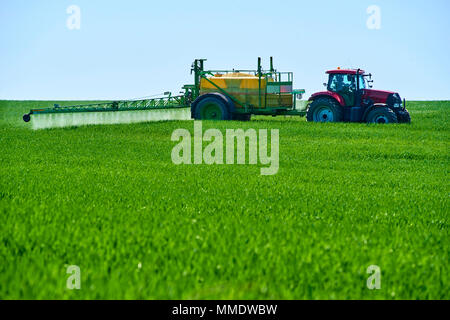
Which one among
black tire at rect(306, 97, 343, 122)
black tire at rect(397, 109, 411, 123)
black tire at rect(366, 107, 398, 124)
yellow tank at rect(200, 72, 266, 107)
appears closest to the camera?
black tire at rect(366, 107, 398, 124)

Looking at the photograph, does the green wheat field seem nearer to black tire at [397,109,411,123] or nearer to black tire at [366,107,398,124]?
black tire at [366,107,398,124]

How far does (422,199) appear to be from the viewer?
953cm

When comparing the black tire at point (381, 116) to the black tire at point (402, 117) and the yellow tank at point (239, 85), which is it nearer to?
the black tire at point (402, 117)

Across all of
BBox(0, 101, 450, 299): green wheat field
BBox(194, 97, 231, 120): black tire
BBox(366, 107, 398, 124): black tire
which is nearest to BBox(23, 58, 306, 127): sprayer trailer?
BBox(194, 97, 231, 120): black tire

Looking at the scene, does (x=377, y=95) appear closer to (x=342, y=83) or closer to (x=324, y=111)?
(x=342, y=83)

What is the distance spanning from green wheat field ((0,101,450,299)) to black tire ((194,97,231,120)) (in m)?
11.6

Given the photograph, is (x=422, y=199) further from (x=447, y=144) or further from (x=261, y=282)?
(x=447, y=144)

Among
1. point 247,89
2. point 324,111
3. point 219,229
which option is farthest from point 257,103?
point 219,229

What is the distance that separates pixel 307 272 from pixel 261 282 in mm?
509

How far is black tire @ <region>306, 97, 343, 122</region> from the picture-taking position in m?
25.0

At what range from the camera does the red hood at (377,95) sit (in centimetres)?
2458

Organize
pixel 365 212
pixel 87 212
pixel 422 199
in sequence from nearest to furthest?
pixel 87 212 < pixel 365 212 < pixel 422 199

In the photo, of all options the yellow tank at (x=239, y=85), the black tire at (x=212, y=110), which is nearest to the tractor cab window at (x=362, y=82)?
the yellow tank at (x=239, y=85)
